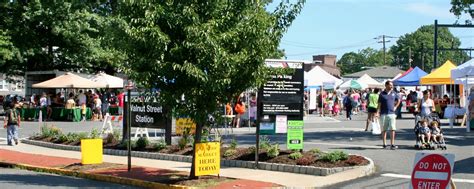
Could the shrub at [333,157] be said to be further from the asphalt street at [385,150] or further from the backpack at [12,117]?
the backpack at [12,117]

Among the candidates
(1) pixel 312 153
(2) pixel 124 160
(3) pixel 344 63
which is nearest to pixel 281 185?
(1) pixel 312 153

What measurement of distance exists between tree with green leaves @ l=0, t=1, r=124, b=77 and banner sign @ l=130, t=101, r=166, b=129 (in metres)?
20.1

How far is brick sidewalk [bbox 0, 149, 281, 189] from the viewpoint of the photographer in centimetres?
1193

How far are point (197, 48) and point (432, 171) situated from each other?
16.5 ft

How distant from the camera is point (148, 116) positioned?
17656 millimetres

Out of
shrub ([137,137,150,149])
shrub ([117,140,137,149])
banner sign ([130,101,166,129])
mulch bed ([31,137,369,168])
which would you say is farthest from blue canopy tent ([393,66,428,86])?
mulch bed ([31,137,369,168])

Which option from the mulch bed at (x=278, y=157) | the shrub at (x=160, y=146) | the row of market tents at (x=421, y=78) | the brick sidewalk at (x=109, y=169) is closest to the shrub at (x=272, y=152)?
the mulch bed at (x=278, y=157)

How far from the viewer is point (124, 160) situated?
16672 mm

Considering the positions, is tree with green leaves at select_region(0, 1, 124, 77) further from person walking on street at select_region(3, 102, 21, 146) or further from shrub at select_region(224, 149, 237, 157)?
shrub at select_region(224, 149, 237, 157)

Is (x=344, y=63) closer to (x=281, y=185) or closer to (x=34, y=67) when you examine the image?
(x=34, y=67)

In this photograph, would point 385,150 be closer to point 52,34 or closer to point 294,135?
point 294,135

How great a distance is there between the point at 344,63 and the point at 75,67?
503 feet

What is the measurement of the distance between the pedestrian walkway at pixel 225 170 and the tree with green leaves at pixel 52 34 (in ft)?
62.3

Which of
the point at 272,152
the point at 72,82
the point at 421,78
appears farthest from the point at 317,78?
the point at 272,152
